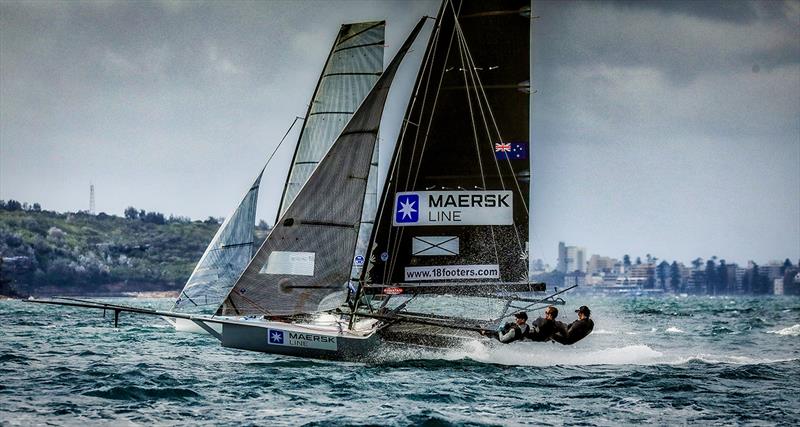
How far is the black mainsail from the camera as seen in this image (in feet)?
82.9

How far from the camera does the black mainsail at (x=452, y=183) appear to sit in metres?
25.3

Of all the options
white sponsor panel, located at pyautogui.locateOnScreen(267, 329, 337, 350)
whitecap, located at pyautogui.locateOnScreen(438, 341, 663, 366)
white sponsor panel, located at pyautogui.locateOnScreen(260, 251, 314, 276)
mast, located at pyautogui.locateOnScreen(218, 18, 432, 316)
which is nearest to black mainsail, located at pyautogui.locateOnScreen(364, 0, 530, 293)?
mast, located at pyautogui.locateOnScreen(218, 18, 432, 316)

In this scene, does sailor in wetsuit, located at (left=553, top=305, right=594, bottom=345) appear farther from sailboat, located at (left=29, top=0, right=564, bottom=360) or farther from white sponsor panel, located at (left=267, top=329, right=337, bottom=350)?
white sponsor panel, located at (left=267, top=329, right=337, bottom=350)

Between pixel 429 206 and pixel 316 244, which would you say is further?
pixel 429 206

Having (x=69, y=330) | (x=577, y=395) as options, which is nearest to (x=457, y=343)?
(x=577, y=395)

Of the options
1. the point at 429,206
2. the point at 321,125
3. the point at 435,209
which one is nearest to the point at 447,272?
the point at 435,209

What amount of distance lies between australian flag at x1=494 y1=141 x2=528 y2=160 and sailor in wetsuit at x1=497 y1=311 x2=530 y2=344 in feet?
13.2

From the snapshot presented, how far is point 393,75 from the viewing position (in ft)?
82.2

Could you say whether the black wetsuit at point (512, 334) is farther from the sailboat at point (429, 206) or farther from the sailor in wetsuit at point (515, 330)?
the sailboat at point (429, 206)

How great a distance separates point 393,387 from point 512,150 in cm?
699

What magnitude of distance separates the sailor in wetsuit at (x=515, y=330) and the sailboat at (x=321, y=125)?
44.3 feet

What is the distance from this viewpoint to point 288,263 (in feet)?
80.6

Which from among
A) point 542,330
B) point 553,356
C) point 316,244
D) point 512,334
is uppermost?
point 316,244

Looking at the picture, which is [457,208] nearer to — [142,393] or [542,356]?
[542,356]
